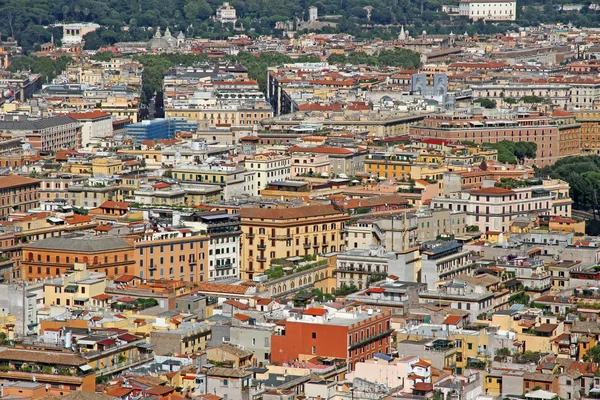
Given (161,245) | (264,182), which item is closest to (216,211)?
(161,245)

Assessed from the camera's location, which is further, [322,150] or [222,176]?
[322,150]

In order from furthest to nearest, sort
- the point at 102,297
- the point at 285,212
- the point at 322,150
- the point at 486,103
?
the point at 486,103, the point at 322,150, the point at 285,212, the point at 102,297

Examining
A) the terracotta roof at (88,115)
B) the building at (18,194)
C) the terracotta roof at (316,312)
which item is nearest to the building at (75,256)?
the terracotta roof at (316,312)

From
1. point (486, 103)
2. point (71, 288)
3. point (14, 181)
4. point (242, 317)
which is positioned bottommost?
point (486, 103)

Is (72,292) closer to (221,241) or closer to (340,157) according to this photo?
(221,241)

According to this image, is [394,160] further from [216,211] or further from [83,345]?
[83,345]

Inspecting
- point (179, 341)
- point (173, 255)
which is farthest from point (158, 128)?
point (179, 341)
